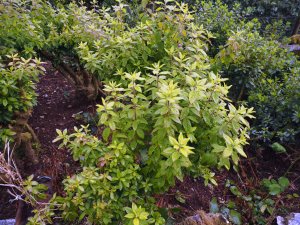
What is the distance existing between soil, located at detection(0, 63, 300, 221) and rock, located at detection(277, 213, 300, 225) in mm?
285

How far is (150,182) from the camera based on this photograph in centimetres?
216

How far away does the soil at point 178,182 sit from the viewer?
10.7 ft

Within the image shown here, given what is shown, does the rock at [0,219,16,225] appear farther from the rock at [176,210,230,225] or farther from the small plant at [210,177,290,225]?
the small plant at [210,177,290,225]

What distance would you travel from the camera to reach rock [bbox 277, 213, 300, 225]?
3037 mm

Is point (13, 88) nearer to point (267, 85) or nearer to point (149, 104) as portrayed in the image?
point (149, 104)

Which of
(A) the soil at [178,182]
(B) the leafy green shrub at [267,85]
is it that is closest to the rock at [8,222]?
(A) the soil at [178,182]

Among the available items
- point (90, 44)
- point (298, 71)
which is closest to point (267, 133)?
point (298, 71)

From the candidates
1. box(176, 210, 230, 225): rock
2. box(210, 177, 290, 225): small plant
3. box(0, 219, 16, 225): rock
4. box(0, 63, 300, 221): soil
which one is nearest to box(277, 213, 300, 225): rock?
box(210, 177, 290, 225): small plant

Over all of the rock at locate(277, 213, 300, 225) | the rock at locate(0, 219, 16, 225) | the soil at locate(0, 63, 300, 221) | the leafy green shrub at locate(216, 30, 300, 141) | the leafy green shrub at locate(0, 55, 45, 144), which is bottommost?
the rock at locate(0, 219, 16, 225)

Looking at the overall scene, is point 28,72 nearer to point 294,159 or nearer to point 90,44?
point 90,44

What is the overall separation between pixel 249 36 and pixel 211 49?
72cm

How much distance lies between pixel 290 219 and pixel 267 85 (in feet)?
5.33

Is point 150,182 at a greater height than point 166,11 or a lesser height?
lesser

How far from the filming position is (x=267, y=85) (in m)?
3.94
